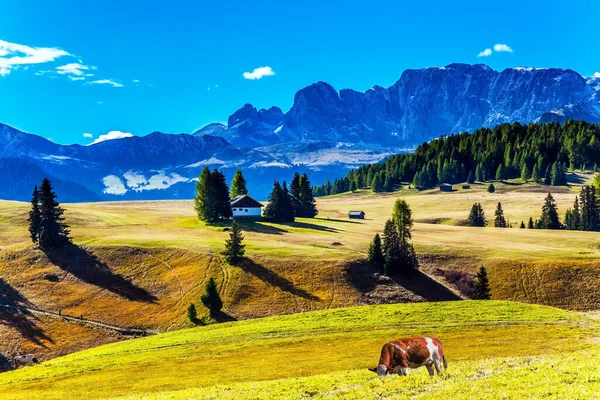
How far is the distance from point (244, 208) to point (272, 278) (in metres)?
59.4

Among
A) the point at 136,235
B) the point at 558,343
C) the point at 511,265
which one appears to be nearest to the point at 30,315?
the point at 136,235

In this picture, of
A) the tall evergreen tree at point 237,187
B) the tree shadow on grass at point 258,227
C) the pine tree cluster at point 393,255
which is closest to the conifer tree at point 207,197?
the tree shadow on grass at point 258,227

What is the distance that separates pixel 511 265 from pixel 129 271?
70.7 metres

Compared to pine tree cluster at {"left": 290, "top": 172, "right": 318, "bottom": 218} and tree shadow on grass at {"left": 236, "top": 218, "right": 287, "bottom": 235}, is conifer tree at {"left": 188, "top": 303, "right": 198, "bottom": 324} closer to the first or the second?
tree shadow on grass at {"left": 236, "top": 218, "right": 287, "bottom": 235}

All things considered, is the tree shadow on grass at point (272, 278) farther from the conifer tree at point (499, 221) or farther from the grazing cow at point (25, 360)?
the conifer tree at point (499, 221)

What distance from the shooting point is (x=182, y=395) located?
1098 inches

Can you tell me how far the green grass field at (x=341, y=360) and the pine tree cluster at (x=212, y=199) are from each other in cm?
7138

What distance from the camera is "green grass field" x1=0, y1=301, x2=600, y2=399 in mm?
21422

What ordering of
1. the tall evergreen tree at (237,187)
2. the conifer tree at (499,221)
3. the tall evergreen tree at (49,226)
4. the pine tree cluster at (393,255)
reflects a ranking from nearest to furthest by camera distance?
the pine tree cluster at (393,255) → the tall evergreen tree at (49,226) → the conifer tree at (499,221) → the tall evergreen tree at (237,187)

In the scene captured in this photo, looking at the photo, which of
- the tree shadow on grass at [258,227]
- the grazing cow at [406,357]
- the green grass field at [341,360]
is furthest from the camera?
the tree shadow on grass at [258,227]

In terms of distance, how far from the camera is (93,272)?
285 ft

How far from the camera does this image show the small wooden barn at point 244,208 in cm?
13612

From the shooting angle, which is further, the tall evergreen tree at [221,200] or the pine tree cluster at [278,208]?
the pine tree cluster at [278,208]

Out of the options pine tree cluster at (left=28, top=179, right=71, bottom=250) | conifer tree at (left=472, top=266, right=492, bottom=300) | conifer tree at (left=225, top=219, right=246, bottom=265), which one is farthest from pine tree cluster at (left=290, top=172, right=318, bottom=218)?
conifer tree at (left=472, top=266, right=492, bottom=300)
